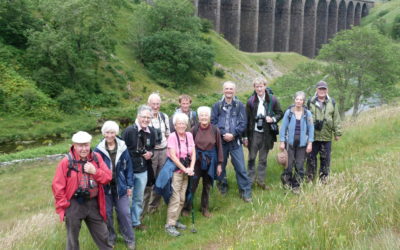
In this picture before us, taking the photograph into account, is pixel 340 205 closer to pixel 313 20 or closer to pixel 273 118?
pixel 273 118

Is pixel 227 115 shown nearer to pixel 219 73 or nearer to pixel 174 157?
pixel 174 157

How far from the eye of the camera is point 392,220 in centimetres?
428

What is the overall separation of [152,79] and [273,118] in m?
27.0

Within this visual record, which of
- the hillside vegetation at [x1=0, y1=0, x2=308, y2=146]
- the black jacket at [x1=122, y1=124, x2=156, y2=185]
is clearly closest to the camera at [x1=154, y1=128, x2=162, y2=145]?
the black jacket at [x1=122, y1=124, x2=156, y2=185]

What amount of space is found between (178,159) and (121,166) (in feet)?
3.31

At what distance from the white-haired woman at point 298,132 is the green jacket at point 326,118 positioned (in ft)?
1.34

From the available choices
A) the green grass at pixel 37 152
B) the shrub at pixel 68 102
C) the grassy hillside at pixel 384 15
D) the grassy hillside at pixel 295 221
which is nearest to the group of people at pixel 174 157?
the grassy hillside at pixel 295 221

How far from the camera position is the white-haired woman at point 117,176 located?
534cm

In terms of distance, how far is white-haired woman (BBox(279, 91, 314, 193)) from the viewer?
6.94 m

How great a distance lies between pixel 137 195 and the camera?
627 cm

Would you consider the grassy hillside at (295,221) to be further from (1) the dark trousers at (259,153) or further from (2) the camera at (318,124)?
(2) the camera at (318,124)

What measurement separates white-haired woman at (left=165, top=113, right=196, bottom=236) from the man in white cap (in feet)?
4.42

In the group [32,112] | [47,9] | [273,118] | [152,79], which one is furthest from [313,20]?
[273,118]

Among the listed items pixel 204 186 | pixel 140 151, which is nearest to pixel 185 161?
pixel 140 151
